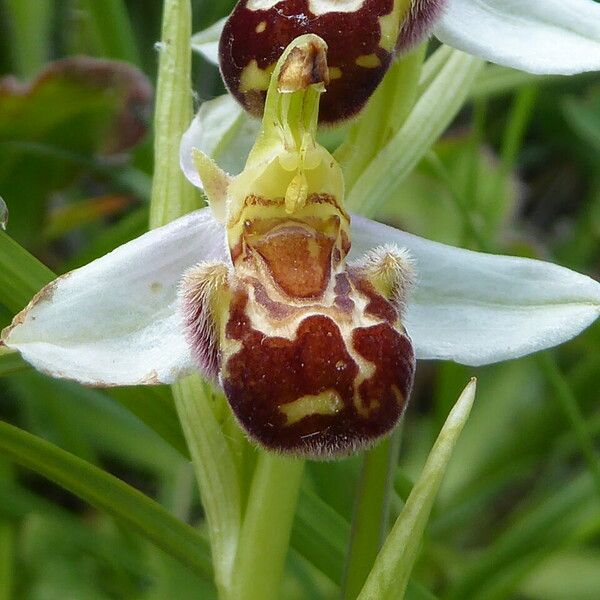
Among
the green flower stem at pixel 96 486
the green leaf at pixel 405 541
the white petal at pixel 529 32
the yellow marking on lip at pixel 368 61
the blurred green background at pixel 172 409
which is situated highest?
the yellow marking on lip at pixel 368 61

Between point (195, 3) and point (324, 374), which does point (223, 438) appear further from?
point (195, 3)

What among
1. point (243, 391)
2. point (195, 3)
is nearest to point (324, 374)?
point (243, 391)

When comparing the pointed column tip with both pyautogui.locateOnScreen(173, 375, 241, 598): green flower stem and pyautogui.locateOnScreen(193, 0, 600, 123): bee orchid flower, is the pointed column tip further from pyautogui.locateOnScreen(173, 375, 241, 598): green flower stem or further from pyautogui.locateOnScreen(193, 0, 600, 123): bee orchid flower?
pyautogui.locateOnScreen(173, 375, 241, 598): green flower stem

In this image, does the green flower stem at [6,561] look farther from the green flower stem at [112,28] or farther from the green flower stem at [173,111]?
the green flower stem at [112,28]

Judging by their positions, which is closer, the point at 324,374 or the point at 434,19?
the point at 324,374

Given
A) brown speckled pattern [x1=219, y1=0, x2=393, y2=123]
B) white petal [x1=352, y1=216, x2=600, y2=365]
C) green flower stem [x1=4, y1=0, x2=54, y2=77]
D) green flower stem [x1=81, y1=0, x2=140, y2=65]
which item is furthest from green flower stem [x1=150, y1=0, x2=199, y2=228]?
green flower stem [x1=4, y1=0, x2=54, y2=77]

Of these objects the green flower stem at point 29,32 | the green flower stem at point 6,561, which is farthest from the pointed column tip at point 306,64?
the green flower stem at point 29,32
